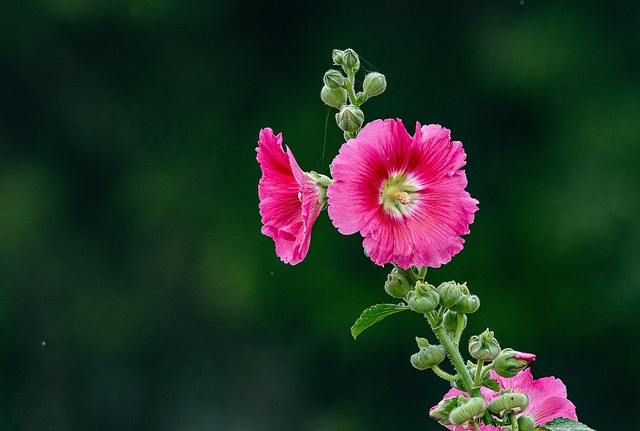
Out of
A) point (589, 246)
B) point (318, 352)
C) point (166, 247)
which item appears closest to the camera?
point (589, 246)

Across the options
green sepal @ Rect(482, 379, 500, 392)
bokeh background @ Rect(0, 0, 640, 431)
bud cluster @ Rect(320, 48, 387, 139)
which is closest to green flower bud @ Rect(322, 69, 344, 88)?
bud cluster @ Rect(320, 48, 387, 139)

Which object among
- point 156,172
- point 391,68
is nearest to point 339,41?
point 391,68

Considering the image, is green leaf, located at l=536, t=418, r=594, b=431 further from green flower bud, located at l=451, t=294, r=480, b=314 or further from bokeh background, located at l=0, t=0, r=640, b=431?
bokeh background, located at l=0, t=0, r=640, b=431

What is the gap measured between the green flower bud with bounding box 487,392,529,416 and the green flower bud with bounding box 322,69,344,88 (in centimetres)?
35

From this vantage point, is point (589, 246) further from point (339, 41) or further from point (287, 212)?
point (287, 212)

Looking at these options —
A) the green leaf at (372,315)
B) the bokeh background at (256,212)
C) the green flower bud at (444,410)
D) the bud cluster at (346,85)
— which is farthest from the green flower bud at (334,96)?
the bokeh background at (256,212)

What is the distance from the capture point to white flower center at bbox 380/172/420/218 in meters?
1.27

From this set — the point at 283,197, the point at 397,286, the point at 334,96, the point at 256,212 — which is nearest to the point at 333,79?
the point at 334,96

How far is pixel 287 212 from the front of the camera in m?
1.33

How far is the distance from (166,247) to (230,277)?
606 mm

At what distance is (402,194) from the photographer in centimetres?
129

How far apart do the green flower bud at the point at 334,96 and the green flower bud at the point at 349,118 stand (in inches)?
1.9

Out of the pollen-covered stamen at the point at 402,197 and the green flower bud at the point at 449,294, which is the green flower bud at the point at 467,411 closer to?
the green flower bud at the point at 449,294

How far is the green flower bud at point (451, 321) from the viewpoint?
124cm
